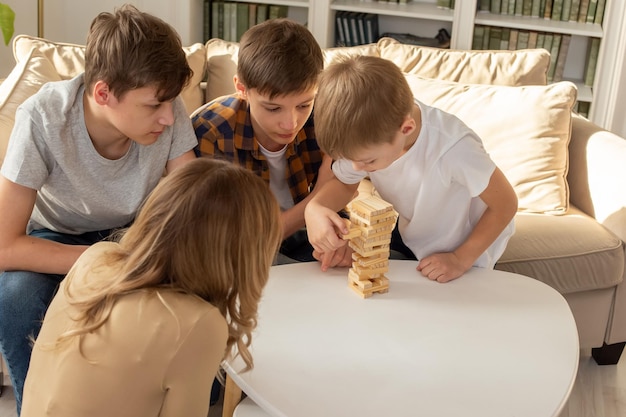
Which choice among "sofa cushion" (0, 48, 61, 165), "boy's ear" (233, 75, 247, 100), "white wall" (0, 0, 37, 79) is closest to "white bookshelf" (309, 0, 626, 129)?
"white wall" (0, 0, 37, 79)

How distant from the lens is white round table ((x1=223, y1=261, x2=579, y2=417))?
1.25 m

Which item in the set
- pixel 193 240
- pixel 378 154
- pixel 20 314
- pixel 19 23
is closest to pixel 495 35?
pixel 19 23

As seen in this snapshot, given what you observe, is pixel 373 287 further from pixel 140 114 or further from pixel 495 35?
pixel 495 35

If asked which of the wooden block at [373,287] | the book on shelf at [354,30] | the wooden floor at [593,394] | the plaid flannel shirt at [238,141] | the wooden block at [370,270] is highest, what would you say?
the book on shelf at [354,30]

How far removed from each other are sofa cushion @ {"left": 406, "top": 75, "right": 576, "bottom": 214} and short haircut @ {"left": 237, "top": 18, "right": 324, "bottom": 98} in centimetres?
84

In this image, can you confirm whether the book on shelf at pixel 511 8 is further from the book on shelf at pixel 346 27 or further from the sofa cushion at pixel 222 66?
the sofa cushion at pixel 222 66

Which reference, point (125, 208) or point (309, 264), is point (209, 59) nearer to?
point (125, 208)

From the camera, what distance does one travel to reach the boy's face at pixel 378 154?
1.51m

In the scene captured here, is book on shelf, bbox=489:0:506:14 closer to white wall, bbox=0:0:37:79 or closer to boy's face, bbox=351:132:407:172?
white wall, bbox=0:0:37:79

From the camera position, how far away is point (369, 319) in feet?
4.85

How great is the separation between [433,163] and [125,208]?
71 centimetres

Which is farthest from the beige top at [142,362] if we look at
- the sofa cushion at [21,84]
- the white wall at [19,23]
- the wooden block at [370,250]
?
the white wall at [19,23]

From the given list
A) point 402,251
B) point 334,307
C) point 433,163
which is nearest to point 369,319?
point 334,307

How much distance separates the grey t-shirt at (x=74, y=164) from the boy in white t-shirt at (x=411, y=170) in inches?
15.2
